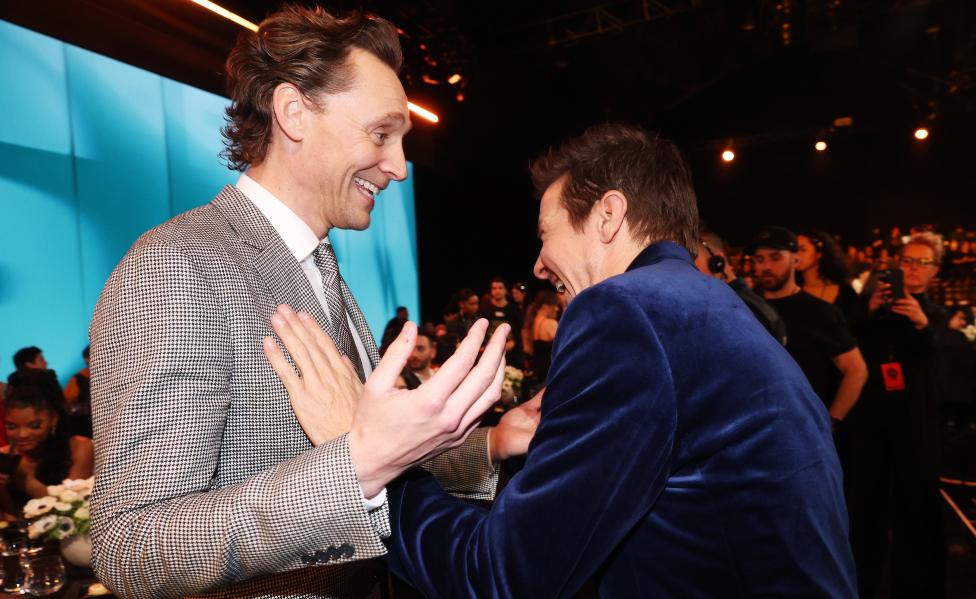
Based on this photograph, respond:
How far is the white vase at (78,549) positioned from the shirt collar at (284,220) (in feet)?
5.33

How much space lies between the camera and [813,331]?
3.95 meters

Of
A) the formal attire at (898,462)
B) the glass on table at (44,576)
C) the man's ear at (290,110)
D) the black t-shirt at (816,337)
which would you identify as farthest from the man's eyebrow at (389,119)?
the formal attire at (898,462)

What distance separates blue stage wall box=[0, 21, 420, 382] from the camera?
5.23 meters

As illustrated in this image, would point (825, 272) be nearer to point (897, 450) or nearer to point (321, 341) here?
point (897, 450)

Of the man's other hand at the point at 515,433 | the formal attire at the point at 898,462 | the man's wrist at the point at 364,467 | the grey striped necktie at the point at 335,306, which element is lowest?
the formal attire at the point at 898,462

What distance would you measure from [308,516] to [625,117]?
35.7 feet

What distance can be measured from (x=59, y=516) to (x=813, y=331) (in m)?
3.57

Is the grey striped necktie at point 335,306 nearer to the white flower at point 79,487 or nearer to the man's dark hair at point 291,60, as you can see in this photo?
the man's dark hair at point 291,60

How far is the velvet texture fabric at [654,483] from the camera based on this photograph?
41.2 inches

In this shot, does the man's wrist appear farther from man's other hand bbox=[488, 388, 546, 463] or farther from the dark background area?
the dark background area

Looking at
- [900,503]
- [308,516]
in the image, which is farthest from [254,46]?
[900,503]

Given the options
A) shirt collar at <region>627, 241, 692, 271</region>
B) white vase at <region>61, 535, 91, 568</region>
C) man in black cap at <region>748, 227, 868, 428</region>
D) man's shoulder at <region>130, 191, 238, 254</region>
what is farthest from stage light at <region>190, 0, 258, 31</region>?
shirt collar at <region>627, 241, 692, 271</region>

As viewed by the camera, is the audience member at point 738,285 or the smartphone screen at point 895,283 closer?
the audience member at point 738,285

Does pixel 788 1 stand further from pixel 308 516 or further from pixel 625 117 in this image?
pixel 308 516
